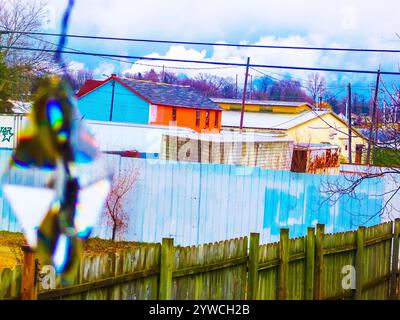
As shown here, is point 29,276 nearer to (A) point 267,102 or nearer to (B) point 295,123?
(B) point 295,123

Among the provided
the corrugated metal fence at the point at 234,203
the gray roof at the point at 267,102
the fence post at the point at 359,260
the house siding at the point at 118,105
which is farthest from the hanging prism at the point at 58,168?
the gray roof at the point at 267,102

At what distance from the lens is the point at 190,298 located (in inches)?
220

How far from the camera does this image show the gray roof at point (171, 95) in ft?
96.6

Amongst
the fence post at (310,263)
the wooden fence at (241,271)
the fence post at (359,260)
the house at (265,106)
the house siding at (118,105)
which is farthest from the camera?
the house at (265,106)

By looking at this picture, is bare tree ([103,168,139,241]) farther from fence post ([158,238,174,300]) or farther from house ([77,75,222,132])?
house ([77,75,222,132])

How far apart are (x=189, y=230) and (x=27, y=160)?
8.88 m

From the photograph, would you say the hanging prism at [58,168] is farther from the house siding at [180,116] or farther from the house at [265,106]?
the house at [265,106]

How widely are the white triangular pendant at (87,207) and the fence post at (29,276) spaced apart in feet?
2.91

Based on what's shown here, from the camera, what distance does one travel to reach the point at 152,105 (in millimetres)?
29812

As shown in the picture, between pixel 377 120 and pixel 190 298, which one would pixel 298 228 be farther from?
pixel 190 298

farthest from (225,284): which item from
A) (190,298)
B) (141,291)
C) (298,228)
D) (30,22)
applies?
(298,228)

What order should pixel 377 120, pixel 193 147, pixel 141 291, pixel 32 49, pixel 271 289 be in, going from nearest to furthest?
pixel 141 291 → pixel 271 289 → pixel 377 120 → pixel 32 49 → pixel 193 147

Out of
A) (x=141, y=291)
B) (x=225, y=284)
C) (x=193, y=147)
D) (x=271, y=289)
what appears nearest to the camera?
(x=141, y=291)

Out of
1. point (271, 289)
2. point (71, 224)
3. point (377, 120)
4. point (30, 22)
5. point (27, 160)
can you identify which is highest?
point (30, 22)
